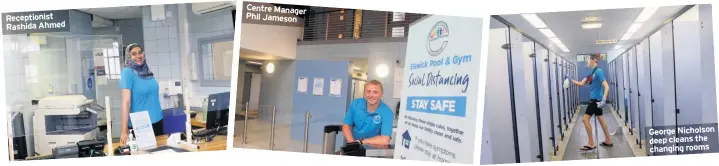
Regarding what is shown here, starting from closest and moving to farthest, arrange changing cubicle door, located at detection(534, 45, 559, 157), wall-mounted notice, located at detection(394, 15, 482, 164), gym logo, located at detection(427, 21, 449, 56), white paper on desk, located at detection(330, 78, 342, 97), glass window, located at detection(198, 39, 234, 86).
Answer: wall-mounted notice, located at detection(394, 15, 482, 164) → gym logo, located at detection(427, 21, 449, 56) → changing cubicle door, located at detection(534, 45, 559, 157) → glass window, located at detection(198, 39, 234, 86) → white paper on desk, located at detection(330, 78, 342, 97)

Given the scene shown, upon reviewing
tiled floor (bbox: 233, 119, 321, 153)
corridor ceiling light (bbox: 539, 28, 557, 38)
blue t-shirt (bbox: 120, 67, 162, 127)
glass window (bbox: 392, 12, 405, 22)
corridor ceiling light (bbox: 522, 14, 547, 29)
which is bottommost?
tiled floor (bbox: 233, 119, 321, 153)

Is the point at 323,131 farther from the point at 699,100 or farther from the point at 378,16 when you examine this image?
the point at 699,100

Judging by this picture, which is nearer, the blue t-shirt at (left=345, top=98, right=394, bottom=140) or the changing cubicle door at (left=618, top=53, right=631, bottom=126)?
the changing cubicle door at (left=618, top=53, right=631, bottom=126)

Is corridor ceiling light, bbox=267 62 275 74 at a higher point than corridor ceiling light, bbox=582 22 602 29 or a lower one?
lower

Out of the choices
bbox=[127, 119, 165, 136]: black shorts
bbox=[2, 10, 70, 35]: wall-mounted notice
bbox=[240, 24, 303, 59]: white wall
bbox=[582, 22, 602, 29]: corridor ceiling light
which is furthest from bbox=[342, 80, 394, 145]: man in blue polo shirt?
bbox=[2, 10, 70, 35]: wall-mounted notice

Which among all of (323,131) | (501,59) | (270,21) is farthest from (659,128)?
(270,21)

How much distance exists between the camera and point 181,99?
A: 389 centimetres

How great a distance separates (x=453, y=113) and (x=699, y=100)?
1606mm

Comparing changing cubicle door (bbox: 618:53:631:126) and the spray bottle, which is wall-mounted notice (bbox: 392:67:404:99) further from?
the spray bottle

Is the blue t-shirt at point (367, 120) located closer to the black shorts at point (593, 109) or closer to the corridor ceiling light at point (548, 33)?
the corridor ceiling light at point (548, 33)

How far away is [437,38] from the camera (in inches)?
138

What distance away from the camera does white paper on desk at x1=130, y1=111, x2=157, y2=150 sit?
3.92m

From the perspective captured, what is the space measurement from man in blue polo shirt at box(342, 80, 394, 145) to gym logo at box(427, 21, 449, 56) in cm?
55

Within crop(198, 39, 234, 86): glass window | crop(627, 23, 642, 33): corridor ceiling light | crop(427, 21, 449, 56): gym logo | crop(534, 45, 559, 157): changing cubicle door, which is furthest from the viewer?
crop(198, 39, 234, 86): glass window
